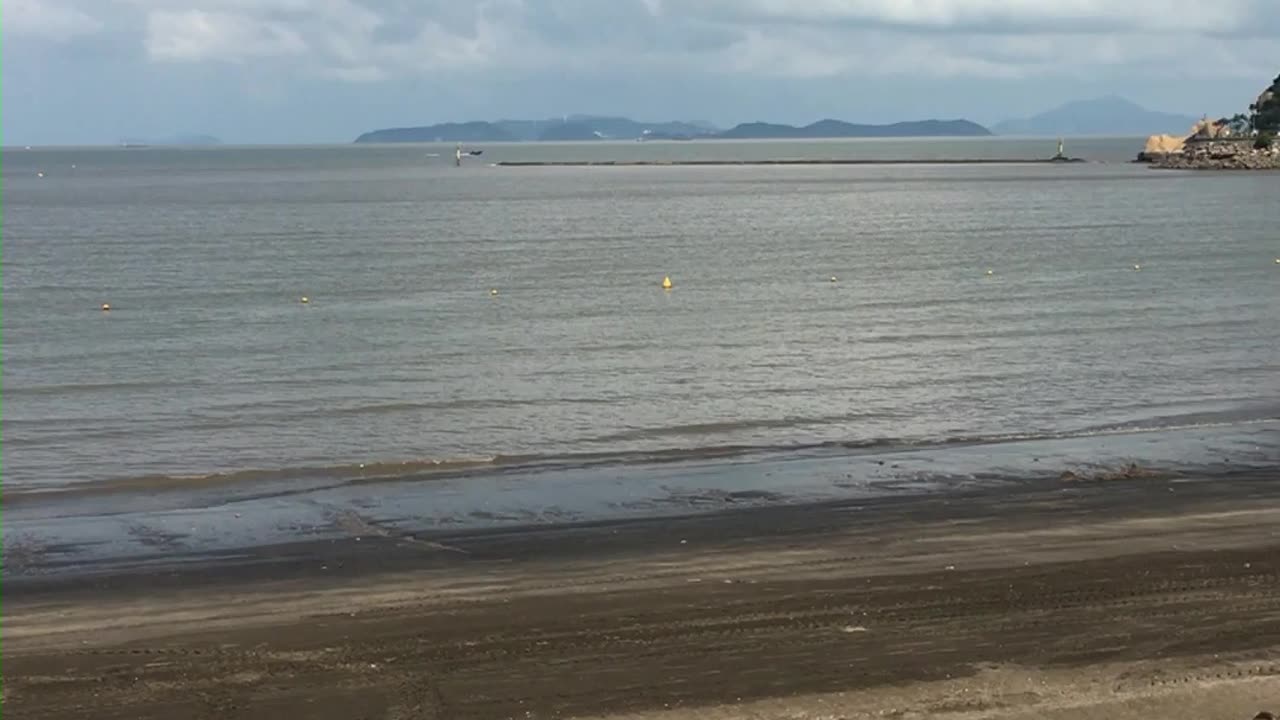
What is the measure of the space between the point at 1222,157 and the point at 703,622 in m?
177

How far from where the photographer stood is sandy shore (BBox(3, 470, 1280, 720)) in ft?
35.5

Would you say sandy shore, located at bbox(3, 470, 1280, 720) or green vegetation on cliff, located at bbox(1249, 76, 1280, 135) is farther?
green vegetation on cliff, located at bbox(1249, 76, 1280, 135)

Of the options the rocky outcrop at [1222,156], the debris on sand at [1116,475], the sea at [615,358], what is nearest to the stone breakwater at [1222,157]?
the rocky outcrop at [1222,156]

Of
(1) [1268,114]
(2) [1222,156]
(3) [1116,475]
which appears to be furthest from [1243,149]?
(3) [1116,475]

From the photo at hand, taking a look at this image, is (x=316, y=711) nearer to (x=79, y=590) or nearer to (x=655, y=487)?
(x=79, y=590)

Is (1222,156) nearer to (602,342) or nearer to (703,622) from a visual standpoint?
(602,342)

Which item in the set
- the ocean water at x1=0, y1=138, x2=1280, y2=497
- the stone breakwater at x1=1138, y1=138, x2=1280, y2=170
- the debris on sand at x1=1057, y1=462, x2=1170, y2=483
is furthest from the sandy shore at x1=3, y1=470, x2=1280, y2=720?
the stone breakwater at x1=1138, y1=138, x2=1280, y2=170

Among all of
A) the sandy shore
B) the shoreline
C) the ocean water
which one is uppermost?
the sandy shore

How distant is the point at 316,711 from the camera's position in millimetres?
10664

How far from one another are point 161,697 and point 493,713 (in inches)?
102

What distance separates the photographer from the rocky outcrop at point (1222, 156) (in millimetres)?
163250

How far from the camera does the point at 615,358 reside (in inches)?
1318

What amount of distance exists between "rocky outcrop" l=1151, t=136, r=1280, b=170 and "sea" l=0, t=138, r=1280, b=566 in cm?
9073

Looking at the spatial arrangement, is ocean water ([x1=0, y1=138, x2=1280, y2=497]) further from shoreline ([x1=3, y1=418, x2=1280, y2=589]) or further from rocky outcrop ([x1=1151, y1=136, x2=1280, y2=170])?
rocky outcrop ([x1=1151, y1=136, x2=1280, y2=170])
